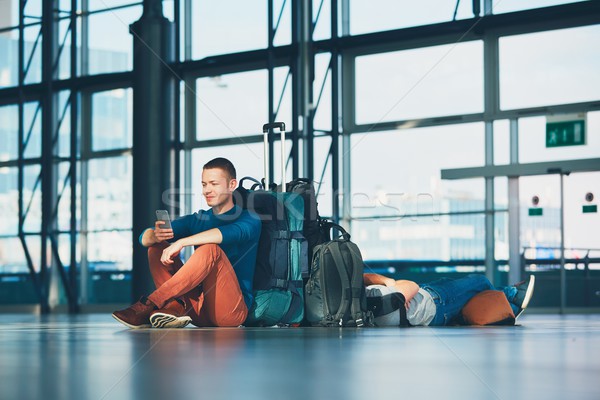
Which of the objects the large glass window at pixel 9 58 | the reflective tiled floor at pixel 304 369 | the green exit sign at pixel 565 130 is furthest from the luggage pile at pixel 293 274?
the large glass window at pixel 9 58

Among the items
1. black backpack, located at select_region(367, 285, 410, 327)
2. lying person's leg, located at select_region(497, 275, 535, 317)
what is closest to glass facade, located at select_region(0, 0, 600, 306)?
lying person's leg, located at select_region(497, 275, 535, 317)

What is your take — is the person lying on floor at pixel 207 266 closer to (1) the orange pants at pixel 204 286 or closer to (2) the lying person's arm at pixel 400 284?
(1) the orange pants at pixel 204 286

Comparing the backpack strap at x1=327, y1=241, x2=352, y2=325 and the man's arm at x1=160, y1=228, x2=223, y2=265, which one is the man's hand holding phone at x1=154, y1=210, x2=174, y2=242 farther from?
the backpack strap at x1=327, y1=241, x2=352, y2=325

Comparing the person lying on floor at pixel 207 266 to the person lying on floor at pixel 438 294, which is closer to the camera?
the person lying on floor at pixel 207 266

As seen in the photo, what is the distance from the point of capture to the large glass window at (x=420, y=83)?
12141 millimetres

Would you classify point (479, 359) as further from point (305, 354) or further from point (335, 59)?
point (335, 59)

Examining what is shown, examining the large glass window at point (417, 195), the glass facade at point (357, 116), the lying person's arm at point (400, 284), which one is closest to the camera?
the lying person's arm at point (400, 284)

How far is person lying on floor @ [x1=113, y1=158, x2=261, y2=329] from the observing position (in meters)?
4.95

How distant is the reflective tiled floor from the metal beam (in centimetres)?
811

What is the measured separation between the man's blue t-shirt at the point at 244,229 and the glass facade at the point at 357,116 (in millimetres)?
7052

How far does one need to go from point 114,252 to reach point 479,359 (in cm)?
1288

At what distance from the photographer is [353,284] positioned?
17.1 feet

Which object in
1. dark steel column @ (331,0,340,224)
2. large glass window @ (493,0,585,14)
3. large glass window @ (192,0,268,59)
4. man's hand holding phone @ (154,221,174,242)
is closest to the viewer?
man's hand holding phone @ (154,221,174,242)

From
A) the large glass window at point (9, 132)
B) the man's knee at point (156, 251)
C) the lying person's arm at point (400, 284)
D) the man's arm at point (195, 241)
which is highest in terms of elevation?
the large glass window at point (9, 132)
